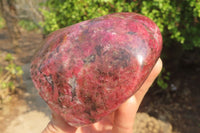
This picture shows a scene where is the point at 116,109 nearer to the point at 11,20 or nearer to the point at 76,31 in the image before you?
the point at 76,31

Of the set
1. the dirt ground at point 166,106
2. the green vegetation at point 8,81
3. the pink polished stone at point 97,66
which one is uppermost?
the pink polished stone at point 97,66

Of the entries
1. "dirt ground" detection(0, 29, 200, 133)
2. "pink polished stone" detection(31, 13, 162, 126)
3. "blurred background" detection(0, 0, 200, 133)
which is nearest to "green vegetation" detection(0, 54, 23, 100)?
"blurred background" detection(0, 0, 200, 133)

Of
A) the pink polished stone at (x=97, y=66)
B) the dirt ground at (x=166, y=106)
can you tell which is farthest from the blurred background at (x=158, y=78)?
the pink polished stone at (x=97, y=66)

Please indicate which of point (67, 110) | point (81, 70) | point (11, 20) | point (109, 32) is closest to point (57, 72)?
point (81, 70)

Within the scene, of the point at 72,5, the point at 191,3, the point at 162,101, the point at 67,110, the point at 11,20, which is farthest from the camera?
the point at 11,20

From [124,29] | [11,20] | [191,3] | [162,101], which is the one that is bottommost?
[162,101]

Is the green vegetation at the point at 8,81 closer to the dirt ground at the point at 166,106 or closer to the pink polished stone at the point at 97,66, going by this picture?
the dirt ground at the point at 166,106

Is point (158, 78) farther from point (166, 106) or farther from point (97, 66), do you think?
point (97, 66)

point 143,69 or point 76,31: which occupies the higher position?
point 76,31
